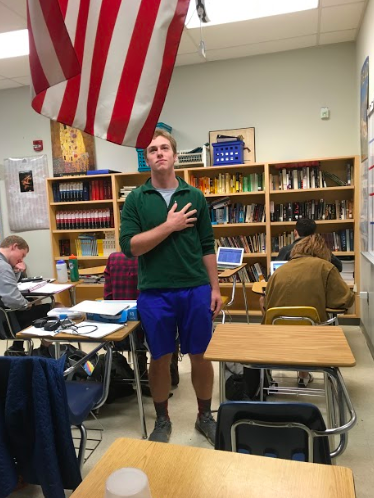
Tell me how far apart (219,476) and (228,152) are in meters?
4.16

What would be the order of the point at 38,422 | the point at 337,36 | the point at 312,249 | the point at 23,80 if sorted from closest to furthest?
the point at 38,422
the point at 312,249
the point at 337,36
the point at 23,80

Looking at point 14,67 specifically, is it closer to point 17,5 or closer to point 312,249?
point 17,5

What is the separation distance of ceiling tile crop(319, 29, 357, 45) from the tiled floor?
10.7 ft

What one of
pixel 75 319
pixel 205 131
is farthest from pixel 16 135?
pixel 75 319

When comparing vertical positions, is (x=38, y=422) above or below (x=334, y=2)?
below

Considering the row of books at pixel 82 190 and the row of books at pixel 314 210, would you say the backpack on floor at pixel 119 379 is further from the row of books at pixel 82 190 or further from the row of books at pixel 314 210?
the row of books at pixel 82 190

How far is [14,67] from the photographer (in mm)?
4715

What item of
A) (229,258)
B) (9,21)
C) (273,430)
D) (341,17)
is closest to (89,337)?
(273,430)

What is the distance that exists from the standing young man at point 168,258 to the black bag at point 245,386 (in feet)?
1.53

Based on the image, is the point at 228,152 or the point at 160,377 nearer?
the point at 160,377

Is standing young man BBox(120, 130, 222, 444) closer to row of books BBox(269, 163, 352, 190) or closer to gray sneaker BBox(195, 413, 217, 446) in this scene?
gray sneaker BBox(195, 413, 217, 446)

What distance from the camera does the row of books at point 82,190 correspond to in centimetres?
517

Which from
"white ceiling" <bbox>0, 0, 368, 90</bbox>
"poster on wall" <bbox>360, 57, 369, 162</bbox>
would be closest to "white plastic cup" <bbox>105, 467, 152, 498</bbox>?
"poster on wall" <bbox>360, 57, 369, 162</bbox>

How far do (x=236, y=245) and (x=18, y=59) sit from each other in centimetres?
321
